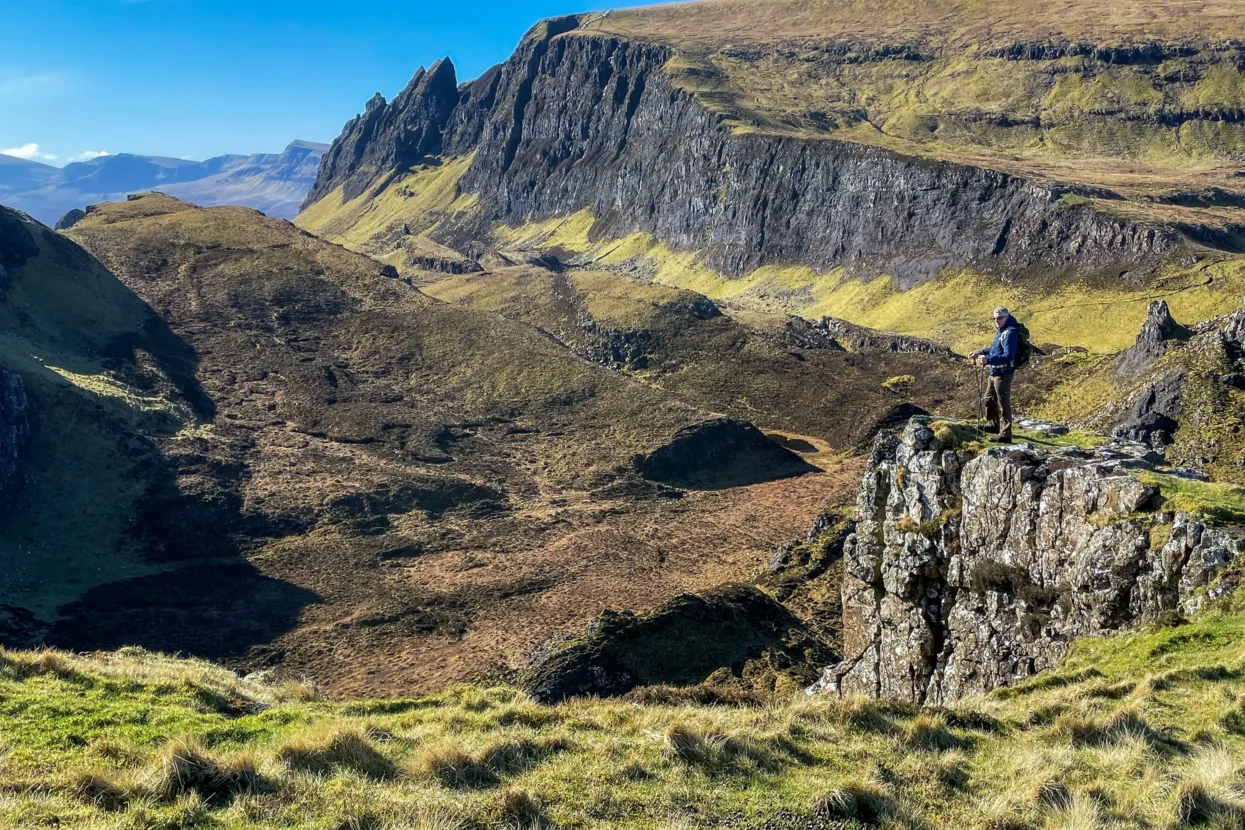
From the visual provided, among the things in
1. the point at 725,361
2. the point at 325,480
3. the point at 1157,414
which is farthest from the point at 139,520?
the point at 1157,414

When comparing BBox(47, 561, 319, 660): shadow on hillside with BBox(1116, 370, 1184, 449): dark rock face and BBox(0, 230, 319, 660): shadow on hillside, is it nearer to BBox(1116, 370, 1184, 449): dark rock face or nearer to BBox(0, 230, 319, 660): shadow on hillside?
BBox(0, 230, 319, 660): shadow on hillside

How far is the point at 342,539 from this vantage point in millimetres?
52156

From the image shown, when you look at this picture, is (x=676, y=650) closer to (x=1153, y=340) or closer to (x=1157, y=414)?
(x=1157, y=414)

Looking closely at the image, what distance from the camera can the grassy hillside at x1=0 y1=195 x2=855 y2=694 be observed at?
41.8 meters

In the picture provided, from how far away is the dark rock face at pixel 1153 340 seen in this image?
187 ft

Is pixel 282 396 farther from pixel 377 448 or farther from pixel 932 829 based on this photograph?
pixel 932 829

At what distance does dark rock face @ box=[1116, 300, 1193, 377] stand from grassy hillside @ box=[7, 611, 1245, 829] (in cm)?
4983

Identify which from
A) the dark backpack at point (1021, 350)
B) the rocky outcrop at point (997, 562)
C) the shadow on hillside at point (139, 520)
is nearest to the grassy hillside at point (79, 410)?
the shadow on hillside at point (139, 520)

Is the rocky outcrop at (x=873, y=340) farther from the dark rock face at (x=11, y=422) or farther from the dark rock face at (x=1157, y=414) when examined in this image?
the dark rock face at (x=11, y=422)

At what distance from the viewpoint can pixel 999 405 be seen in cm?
1983

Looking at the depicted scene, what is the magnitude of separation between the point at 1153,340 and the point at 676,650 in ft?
151

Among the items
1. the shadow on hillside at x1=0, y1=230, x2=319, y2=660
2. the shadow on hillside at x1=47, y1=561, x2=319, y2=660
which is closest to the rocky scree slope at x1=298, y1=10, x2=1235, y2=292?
the shadow on hillside at x1=0, y1=230, x2=319, y2=660

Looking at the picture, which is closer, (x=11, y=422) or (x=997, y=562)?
(x=997, y=562)

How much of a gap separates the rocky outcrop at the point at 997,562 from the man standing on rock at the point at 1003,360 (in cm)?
109
